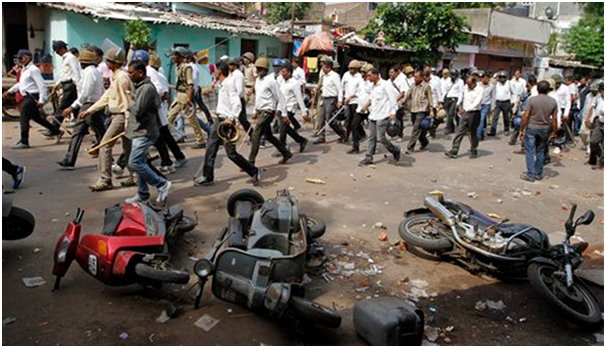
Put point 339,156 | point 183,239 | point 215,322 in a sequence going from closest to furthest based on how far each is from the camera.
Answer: point 215,322 < point 183,239 < point 339,156

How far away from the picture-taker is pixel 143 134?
19.4 ft

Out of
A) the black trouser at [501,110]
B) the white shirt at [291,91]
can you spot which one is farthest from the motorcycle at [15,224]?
the black trouser at [501,110]

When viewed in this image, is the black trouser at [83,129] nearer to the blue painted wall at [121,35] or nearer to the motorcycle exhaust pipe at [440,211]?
the motorcycle exhaust pipe at [440,211]

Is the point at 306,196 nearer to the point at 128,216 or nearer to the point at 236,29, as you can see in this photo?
the point at 128,216

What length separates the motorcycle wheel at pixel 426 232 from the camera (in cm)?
477

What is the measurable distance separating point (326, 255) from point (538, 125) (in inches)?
201

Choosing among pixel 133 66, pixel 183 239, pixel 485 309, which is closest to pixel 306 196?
pixel 183 239

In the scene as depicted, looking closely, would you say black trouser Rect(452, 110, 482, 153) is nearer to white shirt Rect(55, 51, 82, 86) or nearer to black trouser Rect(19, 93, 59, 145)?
white shirt Rect(55, 51, 82, 86)

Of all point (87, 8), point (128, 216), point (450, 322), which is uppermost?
point (87, 8)

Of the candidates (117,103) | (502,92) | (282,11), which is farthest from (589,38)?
(117,103)

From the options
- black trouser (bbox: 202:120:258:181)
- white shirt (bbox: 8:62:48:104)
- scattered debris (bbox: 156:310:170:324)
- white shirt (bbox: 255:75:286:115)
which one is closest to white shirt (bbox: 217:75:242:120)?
black trouser (bbox: 202:120:258:181)

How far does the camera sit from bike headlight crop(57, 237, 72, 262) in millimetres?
3795

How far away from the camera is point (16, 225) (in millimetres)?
4555

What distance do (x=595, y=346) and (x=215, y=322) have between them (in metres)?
2.66
